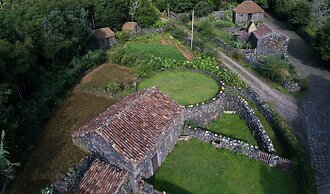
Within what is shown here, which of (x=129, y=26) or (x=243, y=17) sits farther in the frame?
(x=129, y=26)

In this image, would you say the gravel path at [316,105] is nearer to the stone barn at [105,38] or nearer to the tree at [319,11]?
the tree at [319,11]

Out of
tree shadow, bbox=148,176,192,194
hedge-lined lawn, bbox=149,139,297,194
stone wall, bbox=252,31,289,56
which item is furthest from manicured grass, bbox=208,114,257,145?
stone wall, bbox=252,31,289,56

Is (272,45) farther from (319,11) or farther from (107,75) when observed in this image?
(107,75)

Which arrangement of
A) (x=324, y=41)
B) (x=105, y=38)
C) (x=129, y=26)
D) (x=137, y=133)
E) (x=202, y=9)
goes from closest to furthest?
(x=137, y=133)
(x=324, y=41)
(x=105, y=38)
(x=129, y=26)
(x=202, y=9)

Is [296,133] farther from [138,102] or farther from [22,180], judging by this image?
[22,180]

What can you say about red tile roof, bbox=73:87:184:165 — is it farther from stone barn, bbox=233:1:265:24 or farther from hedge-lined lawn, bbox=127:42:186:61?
stone barn, bbox=233:1:265:24

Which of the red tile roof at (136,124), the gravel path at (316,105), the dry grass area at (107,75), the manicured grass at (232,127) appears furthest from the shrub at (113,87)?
the gravel path at (316,105)

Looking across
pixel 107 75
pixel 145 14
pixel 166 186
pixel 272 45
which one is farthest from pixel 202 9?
pixel 166 186
